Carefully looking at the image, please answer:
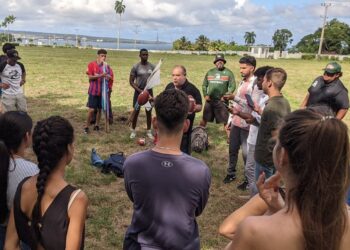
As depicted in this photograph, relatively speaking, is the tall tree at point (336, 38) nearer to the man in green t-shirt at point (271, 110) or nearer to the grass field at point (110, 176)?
the grass field at point (110, 176)

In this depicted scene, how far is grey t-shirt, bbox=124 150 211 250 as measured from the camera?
2361 mm

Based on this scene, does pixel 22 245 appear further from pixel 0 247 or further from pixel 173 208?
pixel 173 208

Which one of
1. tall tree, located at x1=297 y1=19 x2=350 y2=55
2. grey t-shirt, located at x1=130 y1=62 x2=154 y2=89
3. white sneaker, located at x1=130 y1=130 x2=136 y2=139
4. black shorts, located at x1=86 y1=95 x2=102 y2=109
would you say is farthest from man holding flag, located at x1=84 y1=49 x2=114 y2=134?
tall tree, located at x1=297 y1=19 x2=350 y2=55

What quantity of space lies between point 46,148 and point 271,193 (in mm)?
1317

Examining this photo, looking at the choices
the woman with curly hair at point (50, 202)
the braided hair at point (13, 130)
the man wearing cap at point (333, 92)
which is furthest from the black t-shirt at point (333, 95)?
the woman with curly hair at point (50, 202)

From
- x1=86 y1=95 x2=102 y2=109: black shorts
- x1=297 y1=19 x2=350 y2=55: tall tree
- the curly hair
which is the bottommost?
x1=86 y1=95 x2=102 y2=109: black shorts

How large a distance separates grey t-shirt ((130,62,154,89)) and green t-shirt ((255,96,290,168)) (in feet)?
15.0

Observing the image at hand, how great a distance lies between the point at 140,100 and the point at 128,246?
3.18 metres

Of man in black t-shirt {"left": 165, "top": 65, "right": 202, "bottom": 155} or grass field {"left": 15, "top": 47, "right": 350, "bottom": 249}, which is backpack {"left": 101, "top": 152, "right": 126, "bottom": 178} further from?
man in black t-shirt {"left": 165, "top": 65, "right": 202, "bottom": 155}

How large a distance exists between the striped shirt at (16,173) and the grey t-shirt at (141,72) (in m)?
5.91

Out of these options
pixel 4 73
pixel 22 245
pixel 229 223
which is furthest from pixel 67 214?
pixel 4 73

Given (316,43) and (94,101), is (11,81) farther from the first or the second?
(316,43)

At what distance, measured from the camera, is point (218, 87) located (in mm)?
7762

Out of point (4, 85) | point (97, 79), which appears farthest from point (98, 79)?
point (4, 85)
